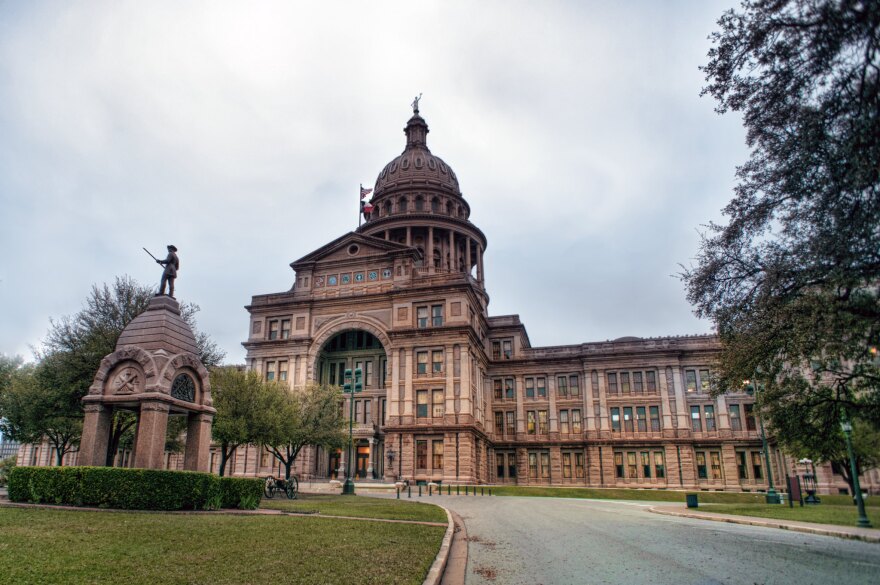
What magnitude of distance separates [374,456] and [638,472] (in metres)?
27.5

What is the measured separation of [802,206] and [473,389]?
44.7 metres

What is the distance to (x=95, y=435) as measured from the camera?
19.5 metres

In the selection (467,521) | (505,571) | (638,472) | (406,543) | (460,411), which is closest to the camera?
(505,571)

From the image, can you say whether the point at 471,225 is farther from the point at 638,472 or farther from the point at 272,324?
the point at 638,472

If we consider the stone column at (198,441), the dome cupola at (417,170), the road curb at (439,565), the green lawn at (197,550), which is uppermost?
the dome cupola at (417,170)

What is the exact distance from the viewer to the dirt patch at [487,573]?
33.0 feet

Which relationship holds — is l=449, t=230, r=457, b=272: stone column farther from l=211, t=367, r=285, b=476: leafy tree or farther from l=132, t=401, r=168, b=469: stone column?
l=132, t=401, r=168, b=469: stone column

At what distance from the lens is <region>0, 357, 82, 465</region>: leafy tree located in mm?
30047

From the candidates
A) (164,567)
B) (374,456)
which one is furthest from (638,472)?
(164,567)

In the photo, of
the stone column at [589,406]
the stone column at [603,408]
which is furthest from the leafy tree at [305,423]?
the stone column at [603,408]

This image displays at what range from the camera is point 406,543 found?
41.3 ft

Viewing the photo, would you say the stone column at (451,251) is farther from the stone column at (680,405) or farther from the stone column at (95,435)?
the stone column at (95,435)

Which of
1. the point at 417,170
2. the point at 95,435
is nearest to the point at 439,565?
the point at 95,435

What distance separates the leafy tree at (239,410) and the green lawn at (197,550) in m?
17.9
